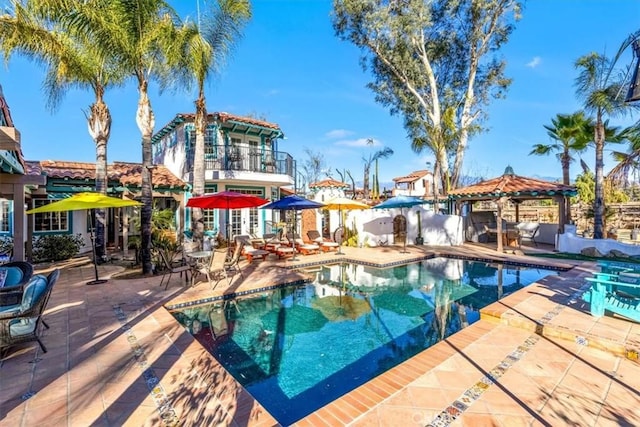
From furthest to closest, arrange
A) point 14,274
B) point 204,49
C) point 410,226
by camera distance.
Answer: point 410,226
point 204,49
point 14,274

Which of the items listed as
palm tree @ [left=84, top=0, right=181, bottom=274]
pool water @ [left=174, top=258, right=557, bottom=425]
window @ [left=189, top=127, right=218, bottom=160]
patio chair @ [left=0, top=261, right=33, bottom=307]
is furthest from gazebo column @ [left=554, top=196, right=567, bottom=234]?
patio chair @ [left=0, top=261, right=33, bottom=307]

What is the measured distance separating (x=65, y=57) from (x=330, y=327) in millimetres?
13823

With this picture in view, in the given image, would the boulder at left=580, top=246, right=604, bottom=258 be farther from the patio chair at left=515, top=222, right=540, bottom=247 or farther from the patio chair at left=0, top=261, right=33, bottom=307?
the patio chair at left=0, top=261, right=33, bottom=307

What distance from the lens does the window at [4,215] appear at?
14648 mm

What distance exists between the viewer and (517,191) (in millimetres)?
15484

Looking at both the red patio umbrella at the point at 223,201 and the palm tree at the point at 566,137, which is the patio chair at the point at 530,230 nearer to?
the palm tree at the point at 566,137

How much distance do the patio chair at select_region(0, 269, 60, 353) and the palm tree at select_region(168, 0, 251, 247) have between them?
773 centimetres

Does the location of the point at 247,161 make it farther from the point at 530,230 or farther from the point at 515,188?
the point at 530,230

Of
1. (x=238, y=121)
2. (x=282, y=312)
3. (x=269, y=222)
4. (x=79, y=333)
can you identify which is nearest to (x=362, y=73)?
(x=238, y=121)

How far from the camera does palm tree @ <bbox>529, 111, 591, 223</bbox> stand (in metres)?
18.9

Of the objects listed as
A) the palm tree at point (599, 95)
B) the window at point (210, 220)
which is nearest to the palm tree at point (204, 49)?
the window at point (210, 220)

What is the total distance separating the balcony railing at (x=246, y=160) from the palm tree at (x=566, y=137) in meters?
17.6

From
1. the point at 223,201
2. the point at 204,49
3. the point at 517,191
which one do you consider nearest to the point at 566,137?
the point at 517,191

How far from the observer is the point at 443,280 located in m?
11.2
